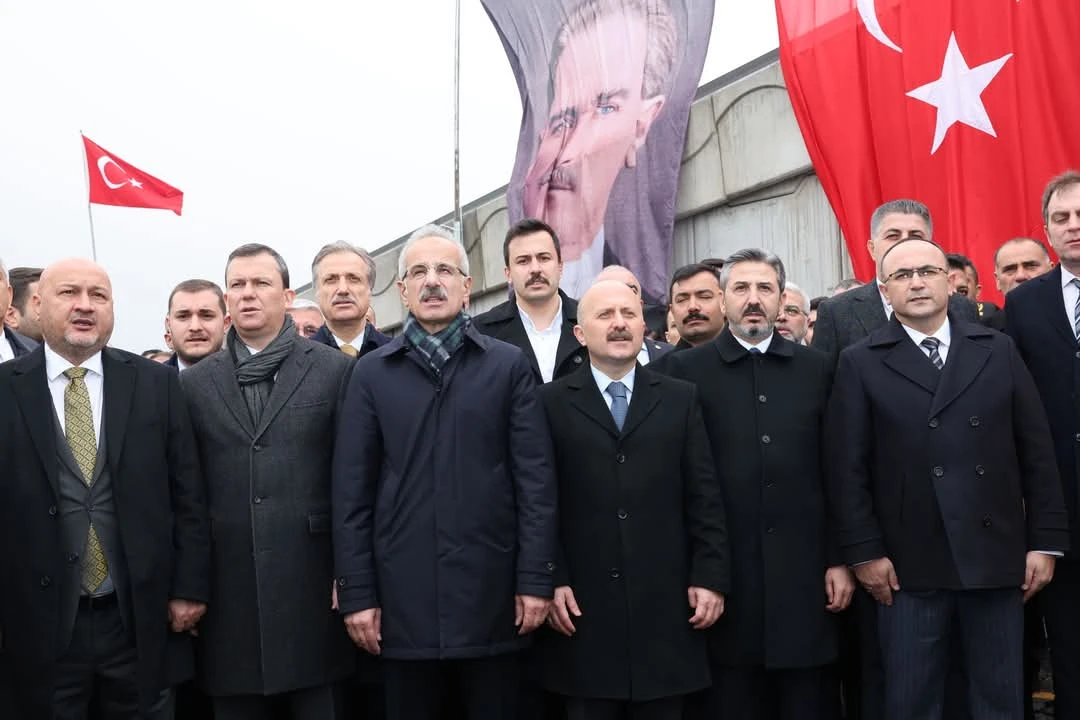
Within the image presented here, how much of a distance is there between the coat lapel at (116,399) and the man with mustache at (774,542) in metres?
2.08

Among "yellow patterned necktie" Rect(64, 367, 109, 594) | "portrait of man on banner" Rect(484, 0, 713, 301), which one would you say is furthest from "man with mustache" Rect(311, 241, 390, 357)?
"portrait of man on banner" Rect(484, 0, 713, 301)

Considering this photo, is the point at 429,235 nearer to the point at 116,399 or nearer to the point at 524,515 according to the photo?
the point at 524,515

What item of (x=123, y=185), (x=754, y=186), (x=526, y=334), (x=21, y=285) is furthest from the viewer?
(x=123, y=185)

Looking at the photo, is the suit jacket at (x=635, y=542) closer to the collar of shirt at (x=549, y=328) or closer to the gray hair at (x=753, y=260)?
the gray hair at (x=753, y=260)

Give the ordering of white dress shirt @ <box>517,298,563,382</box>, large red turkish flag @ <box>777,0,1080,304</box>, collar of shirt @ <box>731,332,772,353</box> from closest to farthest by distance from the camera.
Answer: collar of shirt @ <box>731,332,772,353</box> < white dress shirt @ <box>517,298,563,382</box> < large red turkish flag @ <box>777,0,1080,304</box>

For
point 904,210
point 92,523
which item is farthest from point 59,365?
point 904,210

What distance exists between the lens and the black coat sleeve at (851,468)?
12.4 ft

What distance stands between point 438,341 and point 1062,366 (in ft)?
7.73

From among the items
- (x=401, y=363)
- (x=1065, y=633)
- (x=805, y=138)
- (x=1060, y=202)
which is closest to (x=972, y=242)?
(x=805, y=138)

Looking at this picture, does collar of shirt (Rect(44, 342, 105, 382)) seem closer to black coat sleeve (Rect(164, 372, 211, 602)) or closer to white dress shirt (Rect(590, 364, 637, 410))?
black coat sleeve (Rect(164, 372, 211, 602))

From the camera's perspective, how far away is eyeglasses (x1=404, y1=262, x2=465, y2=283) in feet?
12.7

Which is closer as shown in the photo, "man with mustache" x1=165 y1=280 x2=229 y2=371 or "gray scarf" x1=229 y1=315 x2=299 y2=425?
"gray scarf" x1=229 y1=315 x2=299 y2=425

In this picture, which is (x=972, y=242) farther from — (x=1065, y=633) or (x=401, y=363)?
(x=401, y=363)

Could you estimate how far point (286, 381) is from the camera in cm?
387
